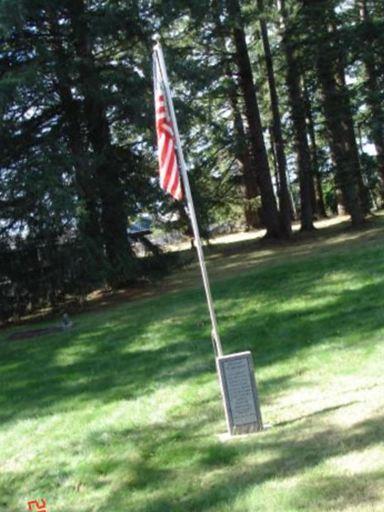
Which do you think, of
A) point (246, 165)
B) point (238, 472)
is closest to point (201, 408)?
point (238, 472)

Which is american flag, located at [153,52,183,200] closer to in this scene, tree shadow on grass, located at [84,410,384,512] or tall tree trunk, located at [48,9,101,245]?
tree shadow on grass, located at [84,410,384,512]

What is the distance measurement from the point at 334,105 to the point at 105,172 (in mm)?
7886

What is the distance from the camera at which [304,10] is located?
2072 cm

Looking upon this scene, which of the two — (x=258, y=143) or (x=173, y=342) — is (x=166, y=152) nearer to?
(x=173, y=342)

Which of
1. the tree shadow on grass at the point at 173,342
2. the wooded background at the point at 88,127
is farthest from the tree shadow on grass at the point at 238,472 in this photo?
the wooded background at the point at 88,127

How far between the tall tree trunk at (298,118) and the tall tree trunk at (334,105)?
4.40ft

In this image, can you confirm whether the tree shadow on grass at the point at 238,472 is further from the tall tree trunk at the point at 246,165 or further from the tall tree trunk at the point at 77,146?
the tall tree trunk at the point at 246,165

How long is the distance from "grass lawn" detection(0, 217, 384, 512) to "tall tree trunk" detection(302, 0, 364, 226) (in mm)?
7999

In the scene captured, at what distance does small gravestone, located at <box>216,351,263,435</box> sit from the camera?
579 centimetres

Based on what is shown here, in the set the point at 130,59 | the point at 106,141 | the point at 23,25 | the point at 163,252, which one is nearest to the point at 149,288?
the point at 163,252

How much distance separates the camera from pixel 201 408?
671 cm

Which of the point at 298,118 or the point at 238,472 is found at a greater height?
the point at 298,118

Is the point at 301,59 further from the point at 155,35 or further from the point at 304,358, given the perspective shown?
the point at 304,358

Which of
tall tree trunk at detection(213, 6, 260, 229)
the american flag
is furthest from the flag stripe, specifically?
tall tree trunk at detection(213, 6, 260, 229)
